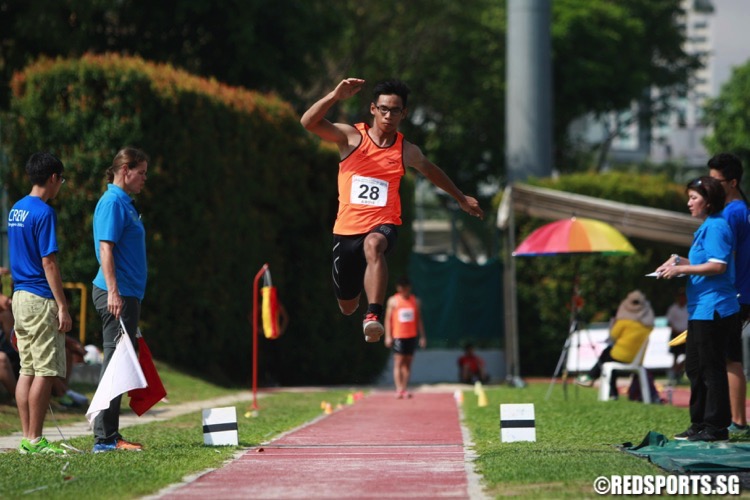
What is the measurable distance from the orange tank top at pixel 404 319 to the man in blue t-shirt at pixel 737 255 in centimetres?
858

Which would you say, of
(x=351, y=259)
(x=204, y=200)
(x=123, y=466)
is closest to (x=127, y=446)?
(x=123, y=466)

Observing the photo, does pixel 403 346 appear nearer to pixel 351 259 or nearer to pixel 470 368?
pixel 470 368

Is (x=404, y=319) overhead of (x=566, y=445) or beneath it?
overhead

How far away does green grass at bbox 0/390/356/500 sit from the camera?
7277 mm

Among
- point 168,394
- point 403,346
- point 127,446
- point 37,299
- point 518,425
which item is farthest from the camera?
point 403,346

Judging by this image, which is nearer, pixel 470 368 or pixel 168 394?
pixel 168 394

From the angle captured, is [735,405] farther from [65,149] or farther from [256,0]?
[256,0]

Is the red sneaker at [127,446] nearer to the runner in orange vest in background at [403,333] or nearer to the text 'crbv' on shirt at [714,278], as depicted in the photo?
the text 'crbv' on shirt at [714,278]

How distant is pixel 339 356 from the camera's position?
961 inches

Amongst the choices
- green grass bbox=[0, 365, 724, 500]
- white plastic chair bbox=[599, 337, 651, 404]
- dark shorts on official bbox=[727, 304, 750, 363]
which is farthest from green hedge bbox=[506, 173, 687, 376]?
dark shorts on official bbox=[727, 304, 750, 363]

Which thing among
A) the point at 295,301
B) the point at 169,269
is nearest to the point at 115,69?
the point at 169,269

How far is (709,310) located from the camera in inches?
401

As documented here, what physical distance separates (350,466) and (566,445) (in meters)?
2.15

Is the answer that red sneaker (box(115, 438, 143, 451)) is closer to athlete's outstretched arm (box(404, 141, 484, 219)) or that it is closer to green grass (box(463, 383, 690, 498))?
green grass (box(463, 383, 690, 498))
